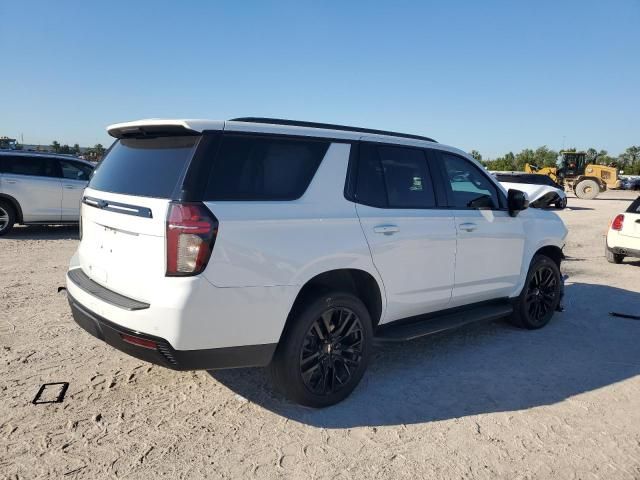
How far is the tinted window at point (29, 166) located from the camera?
10609 millimetres

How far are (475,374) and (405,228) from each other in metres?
1.43

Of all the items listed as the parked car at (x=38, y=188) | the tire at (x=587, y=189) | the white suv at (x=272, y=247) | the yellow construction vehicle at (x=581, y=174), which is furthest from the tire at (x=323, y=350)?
the tire at (x=587, y=189)

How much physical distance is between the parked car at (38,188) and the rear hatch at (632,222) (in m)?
11.2

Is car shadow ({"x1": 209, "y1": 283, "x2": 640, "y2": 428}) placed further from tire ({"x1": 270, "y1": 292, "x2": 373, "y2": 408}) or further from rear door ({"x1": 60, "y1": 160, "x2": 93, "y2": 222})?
rear door ({"x1": 60, "y1": 160, "x2": 93, "y2": 222})

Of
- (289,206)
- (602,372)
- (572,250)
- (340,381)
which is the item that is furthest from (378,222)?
(572,250)

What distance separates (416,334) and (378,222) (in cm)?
97

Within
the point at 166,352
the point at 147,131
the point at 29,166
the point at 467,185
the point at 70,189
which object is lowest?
the point at 166,352

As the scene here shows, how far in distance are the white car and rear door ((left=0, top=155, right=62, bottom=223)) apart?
11.4 meters

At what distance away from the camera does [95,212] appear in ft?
11.6

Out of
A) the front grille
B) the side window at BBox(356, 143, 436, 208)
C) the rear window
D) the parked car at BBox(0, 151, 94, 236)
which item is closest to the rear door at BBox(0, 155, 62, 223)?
the parked car at BBox(0, 151, 94, 236)

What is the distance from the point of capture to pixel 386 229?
12.5 feet

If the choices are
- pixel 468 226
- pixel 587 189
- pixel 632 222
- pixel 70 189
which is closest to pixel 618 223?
pixel 632 222

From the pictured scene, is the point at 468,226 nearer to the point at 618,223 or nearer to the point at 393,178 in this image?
the point at 393,178

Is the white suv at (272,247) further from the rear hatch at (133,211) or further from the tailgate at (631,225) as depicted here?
the tailgate at (631,225)
